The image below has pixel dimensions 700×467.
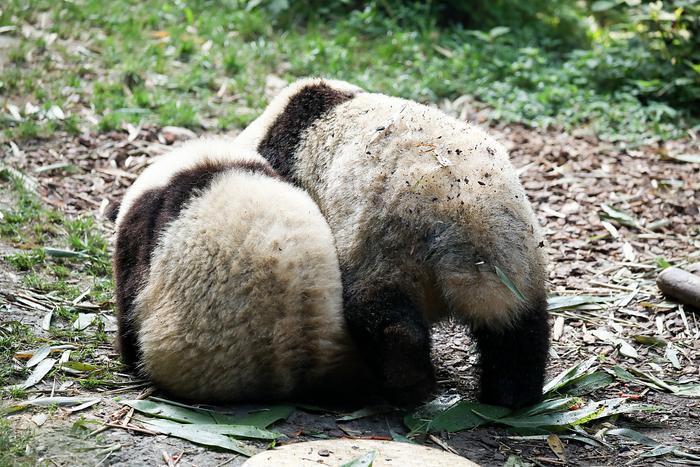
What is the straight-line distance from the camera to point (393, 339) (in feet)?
13.3

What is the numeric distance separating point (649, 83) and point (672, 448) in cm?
546

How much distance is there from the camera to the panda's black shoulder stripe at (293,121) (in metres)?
4.87

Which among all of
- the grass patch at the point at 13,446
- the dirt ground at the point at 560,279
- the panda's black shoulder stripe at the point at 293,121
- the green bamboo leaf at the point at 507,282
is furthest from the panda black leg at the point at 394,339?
the grass patch at the point at 13,446

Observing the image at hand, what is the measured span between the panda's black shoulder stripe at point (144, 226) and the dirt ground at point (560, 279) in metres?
0.35

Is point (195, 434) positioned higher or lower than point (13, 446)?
lower

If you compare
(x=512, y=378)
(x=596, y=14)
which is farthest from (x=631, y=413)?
(x=596, y=14)

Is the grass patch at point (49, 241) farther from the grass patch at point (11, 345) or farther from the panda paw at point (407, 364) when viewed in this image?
the panda paw at point (407, 364)

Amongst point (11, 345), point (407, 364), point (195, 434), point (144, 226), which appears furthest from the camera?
point (11, 345)

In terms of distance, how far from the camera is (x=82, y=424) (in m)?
3.81

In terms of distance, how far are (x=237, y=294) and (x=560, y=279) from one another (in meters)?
2.88

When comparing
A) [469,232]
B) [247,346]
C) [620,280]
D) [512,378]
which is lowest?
[620,280]

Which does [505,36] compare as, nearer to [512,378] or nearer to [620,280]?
[620,280]

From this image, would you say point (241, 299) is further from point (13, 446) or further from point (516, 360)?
point (516, 360)

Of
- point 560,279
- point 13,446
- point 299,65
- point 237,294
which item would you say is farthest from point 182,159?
point 299,65
